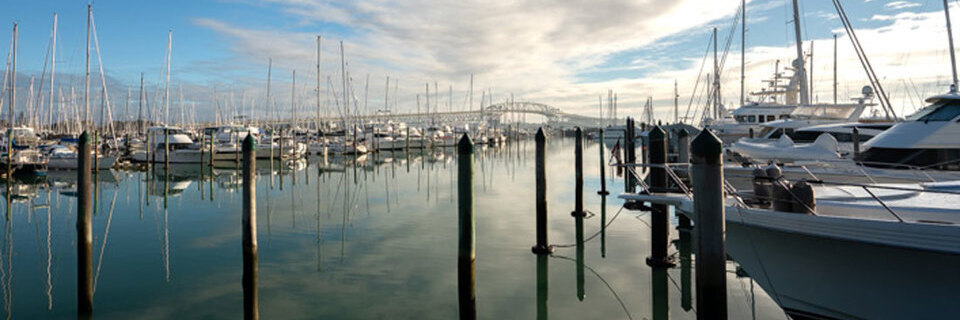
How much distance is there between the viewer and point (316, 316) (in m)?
7.65

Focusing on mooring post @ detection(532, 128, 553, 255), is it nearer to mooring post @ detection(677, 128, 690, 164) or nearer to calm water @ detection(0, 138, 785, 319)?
calm water @ detection(0, 138, 785, 319)

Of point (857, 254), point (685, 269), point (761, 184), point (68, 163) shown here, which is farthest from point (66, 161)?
point (857, 254)

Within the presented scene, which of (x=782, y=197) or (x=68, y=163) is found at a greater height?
(x=68, y=163)

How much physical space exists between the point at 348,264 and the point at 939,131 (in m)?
12.2

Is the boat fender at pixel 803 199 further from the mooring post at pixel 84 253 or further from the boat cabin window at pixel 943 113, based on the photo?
the mooring post at pixel 84 253

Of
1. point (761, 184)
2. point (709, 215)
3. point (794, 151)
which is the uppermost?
point (794, 151)

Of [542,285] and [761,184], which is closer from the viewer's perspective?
[761,184]

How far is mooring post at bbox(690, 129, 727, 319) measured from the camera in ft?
16.4

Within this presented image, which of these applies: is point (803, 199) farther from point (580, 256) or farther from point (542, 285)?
point (580, 256)

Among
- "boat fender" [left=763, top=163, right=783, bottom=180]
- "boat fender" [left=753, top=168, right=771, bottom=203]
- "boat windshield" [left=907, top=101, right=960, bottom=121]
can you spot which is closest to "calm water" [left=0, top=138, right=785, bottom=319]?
"boat fender" [left=753, top=168, right=771, bottom=203]

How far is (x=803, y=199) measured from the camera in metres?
6.39

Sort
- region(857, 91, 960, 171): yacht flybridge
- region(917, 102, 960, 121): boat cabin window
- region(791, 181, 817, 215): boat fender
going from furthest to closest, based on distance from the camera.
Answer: region(917, 102, 960, 121): boat cabin window < region(857, 91, 960, 171): yacht flybridge < region(791, 181, 817, 215): boat fender

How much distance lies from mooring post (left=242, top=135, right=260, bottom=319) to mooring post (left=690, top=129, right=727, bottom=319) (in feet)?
18.1

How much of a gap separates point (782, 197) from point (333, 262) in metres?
8.12
